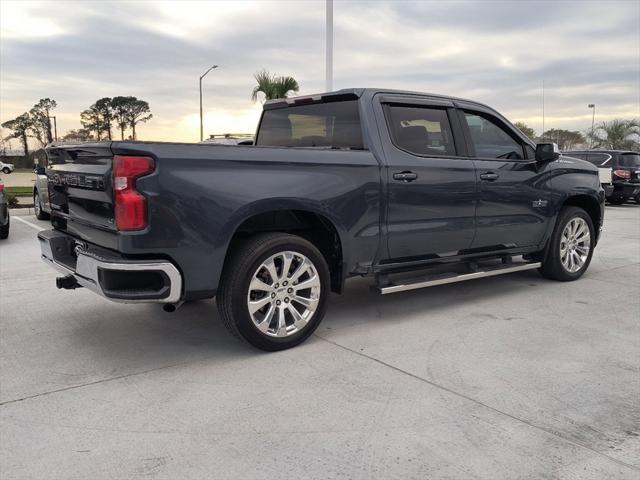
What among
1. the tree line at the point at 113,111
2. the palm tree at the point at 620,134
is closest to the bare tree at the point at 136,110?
the tree line at the point at 113,111

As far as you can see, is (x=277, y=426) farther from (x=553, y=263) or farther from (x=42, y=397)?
(x=553, y=263)

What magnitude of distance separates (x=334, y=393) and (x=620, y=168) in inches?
722

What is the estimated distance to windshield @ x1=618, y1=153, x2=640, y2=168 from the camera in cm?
1855

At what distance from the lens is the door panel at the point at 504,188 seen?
519cm

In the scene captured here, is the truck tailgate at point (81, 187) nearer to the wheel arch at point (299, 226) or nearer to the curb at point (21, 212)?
the wheel arch at point (299, 226)

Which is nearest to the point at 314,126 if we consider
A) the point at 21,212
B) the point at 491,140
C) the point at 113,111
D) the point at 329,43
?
the point at 491,140

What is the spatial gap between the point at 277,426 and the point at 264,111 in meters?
3.52

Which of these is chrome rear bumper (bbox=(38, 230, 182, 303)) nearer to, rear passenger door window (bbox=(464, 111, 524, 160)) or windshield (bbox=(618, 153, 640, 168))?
rear passenger door window (bbox=(464, 111, 524, 160))

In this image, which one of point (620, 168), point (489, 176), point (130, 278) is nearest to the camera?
point (130, 278)

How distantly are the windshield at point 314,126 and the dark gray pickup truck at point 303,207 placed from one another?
0.05 ft

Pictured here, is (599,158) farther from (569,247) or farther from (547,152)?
(547,152)

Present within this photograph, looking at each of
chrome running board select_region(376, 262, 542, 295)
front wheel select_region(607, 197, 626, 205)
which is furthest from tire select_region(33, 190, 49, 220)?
front wheel select_region(607, 197, 626, 205)

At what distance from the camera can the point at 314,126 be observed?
4918mm

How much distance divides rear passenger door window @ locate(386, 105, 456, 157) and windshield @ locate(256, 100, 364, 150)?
32cm
